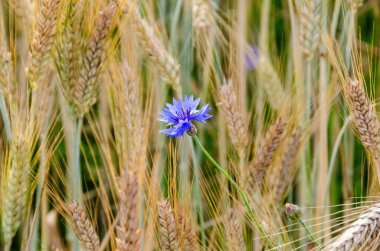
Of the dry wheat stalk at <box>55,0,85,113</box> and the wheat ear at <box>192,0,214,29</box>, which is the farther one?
the wheat ear at <box>192,0,214,29</box>

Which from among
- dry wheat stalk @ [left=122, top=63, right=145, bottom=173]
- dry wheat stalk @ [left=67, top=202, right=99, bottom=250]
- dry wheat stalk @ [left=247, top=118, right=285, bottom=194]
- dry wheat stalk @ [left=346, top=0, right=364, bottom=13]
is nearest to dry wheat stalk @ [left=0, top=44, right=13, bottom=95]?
dry wheat stalk @ [left=122, top=63, right=145, bottom=173]

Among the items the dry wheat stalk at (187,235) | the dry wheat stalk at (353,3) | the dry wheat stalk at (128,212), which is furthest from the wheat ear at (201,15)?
the dry wheat stalk at (128,212)

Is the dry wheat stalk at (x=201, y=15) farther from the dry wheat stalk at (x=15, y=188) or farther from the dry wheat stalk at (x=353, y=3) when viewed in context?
the dry wheat stalk at (x=15, y=188)

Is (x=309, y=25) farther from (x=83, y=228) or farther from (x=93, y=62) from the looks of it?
(x=83, y=228)

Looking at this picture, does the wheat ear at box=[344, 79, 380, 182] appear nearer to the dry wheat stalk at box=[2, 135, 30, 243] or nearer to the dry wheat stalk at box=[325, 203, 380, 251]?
the dry wheat stalk at box=[325, 203, 380, 251]

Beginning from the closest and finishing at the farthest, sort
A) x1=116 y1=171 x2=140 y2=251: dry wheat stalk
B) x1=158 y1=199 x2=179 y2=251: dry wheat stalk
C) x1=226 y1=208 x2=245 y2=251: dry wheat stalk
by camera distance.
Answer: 1. x1=116 y1=171 x2=140 y2=251: dry wheat stalk
2. x1=158 y1=199 x2=179 y2=251: dry wheat stalk
3. x1=226 y1=208 x2=245 y2=251: dry wheat stalk

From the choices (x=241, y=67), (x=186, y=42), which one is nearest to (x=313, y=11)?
(x=241, y=67)
